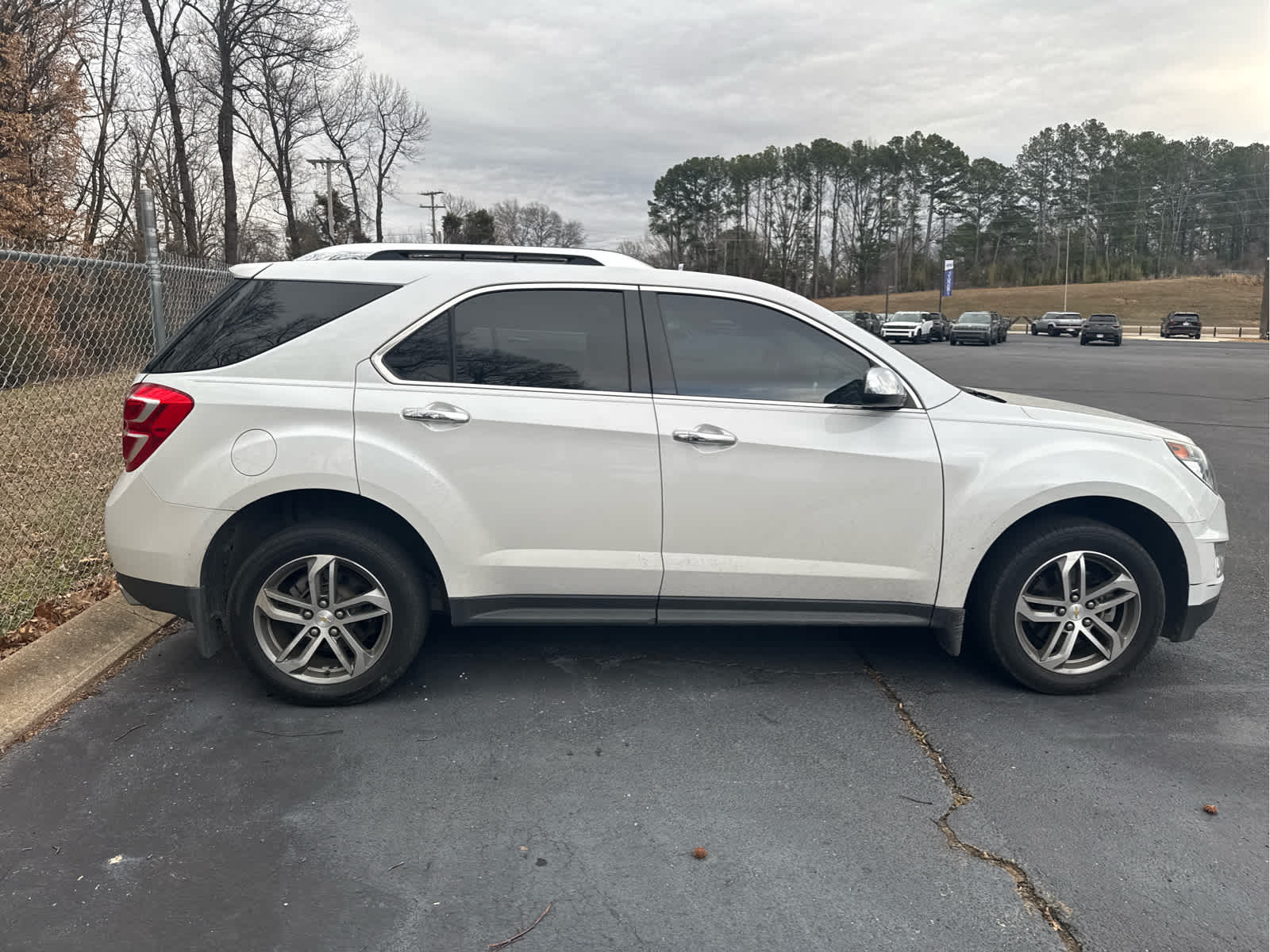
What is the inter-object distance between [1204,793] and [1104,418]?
1.60 meters

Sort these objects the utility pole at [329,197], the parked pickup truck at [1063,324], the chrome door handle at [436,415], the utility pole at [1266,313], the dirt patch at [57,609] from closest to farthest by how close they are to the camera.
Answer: the chrome door handle at [436,415]
the dirt patch at [57,609]
the utility pole at [329,197]
the utility pole at [1266,313]
the parked pickup truck at [1063,324]

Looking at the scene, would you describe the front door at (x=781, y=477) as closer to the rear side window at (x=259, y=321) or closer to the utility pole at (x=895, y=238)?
the rear side window at (x=259, y=321)

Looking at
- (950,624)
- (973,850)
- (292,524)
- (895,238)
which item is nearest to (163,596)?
(292,524)

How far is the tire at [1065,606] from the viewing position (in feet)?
12.1

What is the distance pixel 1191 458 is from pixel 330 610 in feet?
12.2

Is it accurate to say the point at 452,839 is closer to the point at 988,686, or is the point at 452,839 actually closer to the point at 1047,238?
the point at 988,686

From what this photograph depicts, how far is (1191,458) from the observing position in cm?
387

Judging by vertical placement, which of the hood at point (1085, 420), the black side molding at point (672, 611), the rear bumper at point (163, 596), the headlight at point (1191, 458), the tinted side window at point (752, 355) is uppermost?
the tinted side window at point (752, 355)

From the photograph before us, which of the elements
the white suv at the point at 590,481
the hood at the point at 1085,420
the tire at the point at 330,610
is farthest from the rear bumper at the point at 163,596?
the hood at the point at 1085,420

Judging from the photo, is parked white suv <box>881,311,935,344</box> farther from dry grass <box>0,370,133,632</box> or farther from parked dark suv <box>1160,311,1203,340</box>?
dry grass <box>0,370,133,632</box>

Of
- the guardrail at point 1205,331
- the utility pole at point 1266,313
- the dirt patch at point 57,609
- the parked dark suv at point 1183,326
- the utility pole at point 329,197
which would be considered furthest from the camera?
the guardrail at point 1205,331

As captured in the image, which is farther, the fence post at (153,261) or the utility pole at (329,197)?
the utility pole at (329,197)

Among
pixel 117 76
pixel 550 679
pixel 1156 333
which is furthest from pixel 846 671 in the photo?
pixel 1156 333

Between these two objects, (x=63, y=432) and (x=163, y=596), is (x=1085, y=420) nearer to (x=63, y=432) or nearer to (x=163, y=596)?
(x=163, y=596)
